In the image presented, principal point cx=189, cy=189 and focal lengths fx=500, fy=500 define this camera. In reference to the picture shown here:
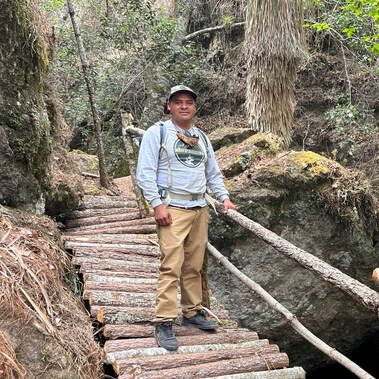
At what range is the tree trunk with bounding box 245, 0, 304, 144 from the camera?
357 inches

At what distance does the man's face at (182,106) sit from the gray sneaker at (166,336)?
1688mm

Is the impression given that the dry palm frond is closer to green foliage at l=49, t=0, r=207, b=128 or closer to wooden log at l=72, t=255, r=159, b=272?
wooden log at l=72, t=255, r=159, b=272

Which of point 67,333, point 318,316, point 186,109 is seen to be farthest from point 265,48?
point 67,333

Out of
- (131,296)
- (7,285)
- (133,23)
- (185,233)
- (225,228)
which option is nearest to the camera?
(7,285)

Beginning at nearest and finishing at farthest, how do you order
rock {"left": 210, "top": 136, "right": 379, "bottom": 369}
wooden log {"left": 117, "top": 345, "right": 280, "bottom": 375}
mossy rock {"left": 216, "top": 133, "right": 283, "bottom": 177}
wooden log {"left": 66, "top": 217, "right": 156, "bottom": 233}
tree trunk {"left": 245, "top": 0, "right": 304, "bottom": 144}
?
wooden log {"left": 117, "top": 345, "right": 280, "bottom": 375}
wooden log {"left": 66, "top": 217, "right": 156, "bottom": 233}
rock {"left": 210, "top": 136, "right": 379, "bottom": 369}
mossy rock {"left": 216, "top": 133, "right": 283, "bottom": 177}
tree trunk {"left": 245, "top": 0, "right": 304, "bottom": 144}

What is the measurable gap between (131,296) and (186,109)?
1908 millimetres

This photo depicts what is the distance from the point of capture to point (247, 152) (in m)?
8.07

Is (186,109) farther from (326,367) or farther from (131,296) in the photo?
(326,367)

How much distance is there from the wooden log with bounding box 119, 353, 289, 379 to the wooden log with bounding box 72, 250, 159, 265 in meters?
2.03

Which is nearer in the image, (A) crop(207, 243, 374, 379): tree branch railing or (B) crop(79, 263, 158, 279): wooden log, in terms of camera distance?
(A) crop(207, 243, 374, 379): tree branch railing

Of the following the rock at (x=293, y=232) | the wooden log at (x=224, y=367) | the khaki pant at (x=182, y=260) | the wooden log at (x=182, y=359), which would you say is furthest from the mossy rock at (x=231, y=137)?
the wooden log at (x=224, y=367)

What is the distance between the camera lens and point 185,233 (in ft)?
13.5

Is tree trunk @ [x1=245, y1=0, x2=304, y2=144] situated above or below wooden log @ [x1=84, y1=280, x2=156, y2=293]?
above

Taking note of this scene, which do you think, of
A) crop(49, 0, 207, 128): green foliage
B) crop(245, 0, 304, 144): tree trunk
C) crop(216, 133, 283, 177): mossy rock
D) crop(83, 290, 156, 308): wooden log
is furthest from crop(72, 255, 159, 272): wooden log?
crop(49, 0, 207, 128): green foliage
